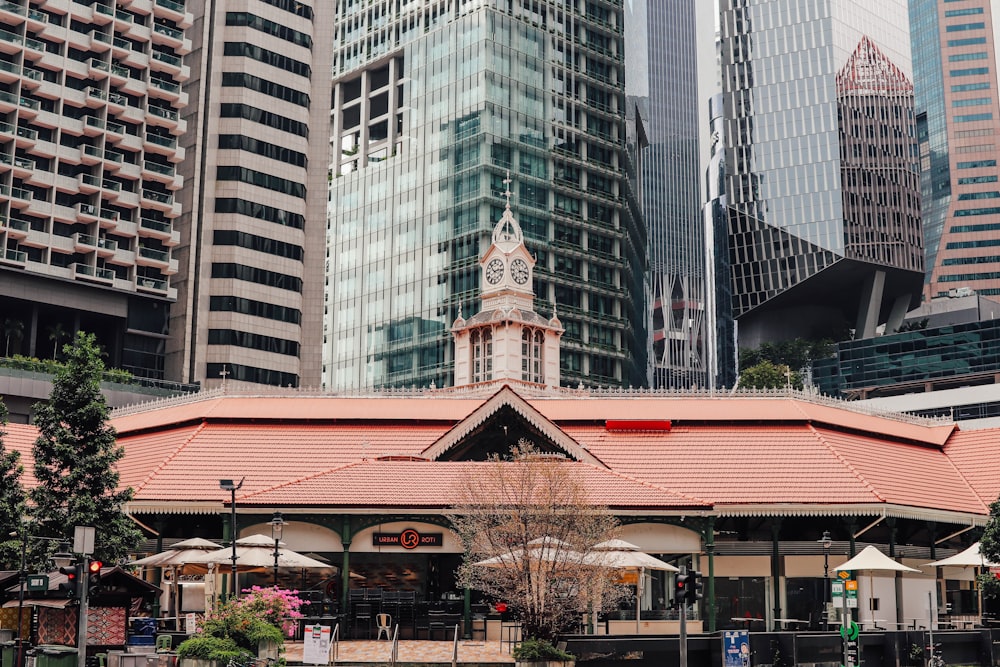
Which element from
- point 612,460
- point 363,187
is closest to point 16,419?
point 612,460

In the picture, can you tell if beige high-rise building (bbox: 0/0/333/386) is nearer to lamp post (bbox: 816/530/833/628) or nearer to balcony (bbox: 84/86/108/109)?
balcony (bbox: 84/86/108/109)

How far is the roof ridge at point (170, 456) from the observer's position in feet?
169

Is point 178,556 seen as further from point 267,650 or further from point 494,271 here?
point 494,271

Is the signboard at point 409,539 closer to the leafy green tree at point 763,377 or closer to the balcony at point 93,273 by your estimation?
the balcony at point 93,273

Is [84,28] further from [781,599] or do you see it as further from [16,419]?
[781,599]

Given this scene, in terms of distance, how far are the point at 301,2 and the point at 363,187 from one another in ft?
131

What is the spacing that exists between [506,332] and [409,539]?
2209 cm

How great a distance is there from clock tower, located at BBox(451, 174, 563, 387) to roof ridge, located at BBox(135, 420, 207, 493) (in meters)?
17.2

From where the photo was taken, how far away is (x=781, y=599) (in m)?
53.7

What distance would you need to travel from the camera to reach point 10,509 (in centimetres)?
4359

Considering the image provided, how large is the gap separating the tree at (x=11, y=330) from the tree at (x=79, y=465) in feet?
202

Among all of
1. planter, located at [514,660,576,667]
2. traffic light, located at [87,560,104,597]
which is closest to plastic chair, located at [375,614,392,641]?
planter, located at [514,660,576,667]

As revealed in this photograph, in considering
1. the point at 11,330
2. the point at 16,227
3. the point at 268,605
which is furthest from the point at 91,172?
the point at 268,605

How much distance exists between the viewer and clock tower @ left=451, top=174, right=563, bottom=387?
6919 centimetres
